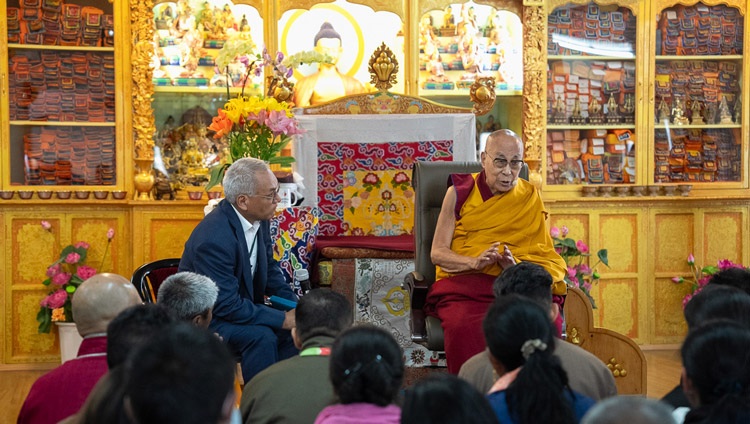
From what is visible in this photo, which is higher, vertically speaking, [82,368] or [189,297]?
[189,297]

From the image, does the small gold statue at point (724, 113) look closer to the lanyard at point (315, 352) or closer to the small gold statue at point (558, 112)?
the small gold statue at point (558, 112)

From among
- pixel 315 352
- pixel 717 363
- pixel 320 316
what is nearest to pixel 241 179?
pixel 320 316

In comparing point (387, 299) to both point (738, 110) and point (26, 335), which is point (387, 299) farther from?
point (738, 110)

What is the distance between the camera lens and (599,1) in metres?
6.51

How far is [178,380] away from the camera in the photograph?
51.9 inches

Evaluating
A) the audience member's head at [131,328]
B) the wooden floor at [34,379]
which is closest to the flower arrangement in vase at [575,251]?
the wooden floor at [34,379]

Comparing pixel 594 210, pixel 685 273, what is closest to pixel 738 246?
pixel 685 273

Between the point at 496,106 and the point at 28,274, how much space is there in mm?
3249

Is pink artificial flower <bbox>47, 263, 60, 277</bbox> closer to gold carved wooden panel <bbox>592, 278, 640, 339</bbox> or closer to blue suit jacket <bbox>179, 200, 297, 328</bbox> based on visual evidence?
blue suit jacket <bbox>179, 200, 297, 328</bbox>

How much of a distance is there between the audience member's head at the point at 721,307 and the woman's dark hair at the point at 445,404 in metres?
0.98

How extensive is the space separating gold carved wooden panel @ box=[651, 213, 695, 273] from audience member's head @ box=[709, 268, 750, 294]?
11.6 feet

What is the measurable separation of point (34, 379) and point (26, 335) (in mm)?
465

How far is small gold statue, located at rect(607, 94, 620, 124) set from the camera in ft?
21.5

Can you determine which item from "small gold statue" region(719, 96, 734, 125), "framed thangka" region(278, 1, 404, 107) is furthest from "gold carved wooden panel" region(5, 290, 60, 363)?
"small gold statue" region(719, 96, 734, 125)
